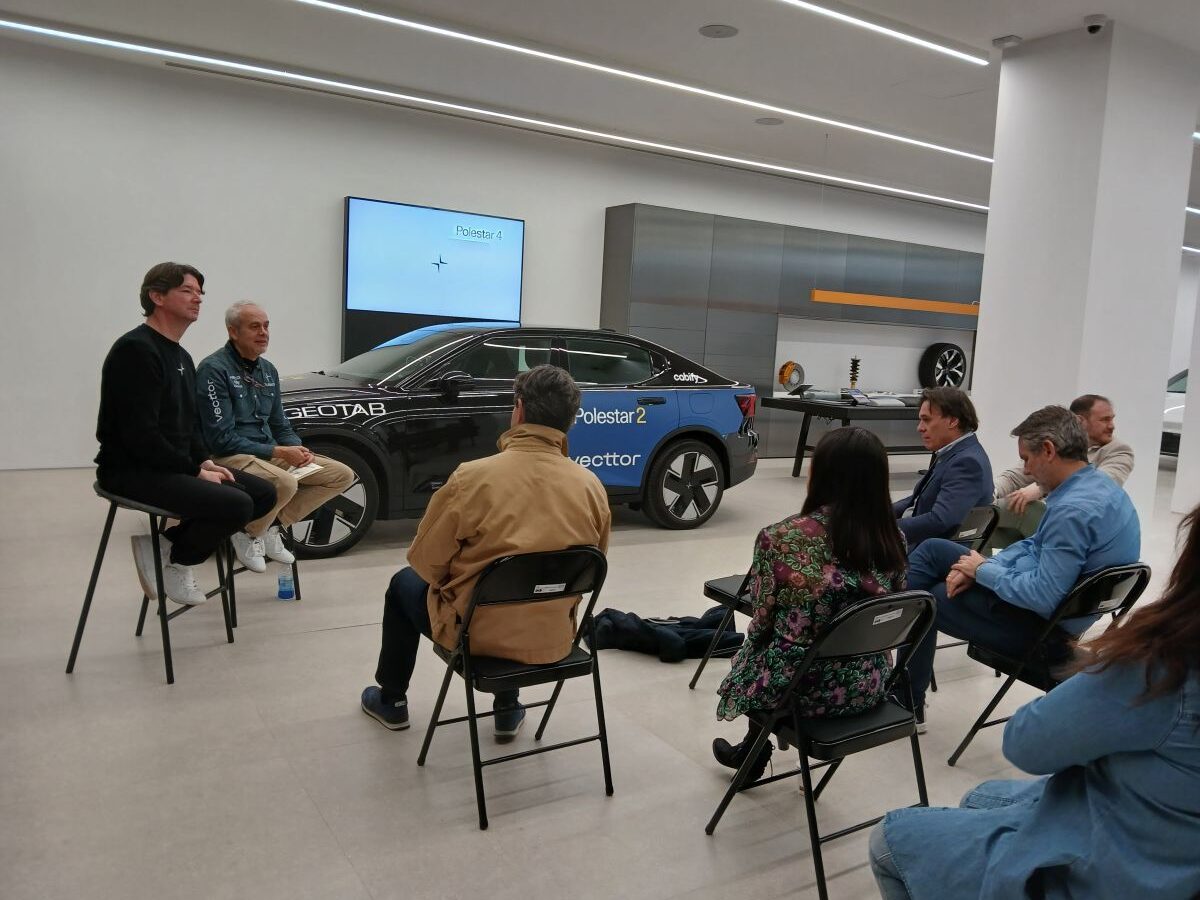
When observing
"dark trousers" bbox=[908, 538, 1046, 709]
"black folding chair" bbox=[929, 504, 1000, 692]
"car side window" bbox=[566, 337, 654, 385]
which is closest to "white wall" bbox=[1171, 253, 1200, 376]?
"car side window" bbox=[566, 337, 654, 385]

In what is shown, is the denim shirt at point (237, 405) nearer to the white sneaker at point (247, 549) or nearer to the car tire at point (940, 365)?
the white sneaker at point (247, 549)

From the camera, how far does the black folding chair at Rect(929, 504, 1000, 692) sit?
3.64m

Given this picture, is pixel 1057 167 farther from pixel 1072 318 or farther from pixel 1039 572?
pixel 1039 572

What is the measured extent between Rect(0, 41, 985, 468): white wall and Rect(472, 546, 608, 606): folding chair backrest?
20.9ft

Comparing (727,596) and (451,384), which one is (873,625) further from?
(451,384)

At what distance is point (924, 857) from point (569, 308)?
8.58 metres

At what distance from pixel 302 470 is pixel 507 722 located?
1837 millimetres

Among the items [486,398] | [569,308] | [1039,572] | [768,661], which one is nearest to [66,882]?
[768,661]

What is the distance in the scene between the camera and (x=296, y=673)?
3568 mm

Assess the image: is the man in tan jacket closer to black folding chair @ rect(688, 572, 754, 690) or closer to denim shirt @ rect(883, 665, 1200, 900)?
black folding chair @ rect(688, 572, 754, 690)

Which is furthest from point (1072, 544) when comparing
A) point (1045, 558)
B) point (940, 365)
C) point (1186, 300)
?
point (1186, 300)

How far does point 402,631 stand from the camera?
3002mm

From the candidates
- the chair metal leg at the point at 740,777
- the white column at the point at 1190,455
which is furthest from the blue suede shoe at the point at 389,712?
the white column at the point at 1190,455

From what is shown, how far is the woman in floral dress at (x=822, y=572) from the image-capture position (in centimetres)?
230
